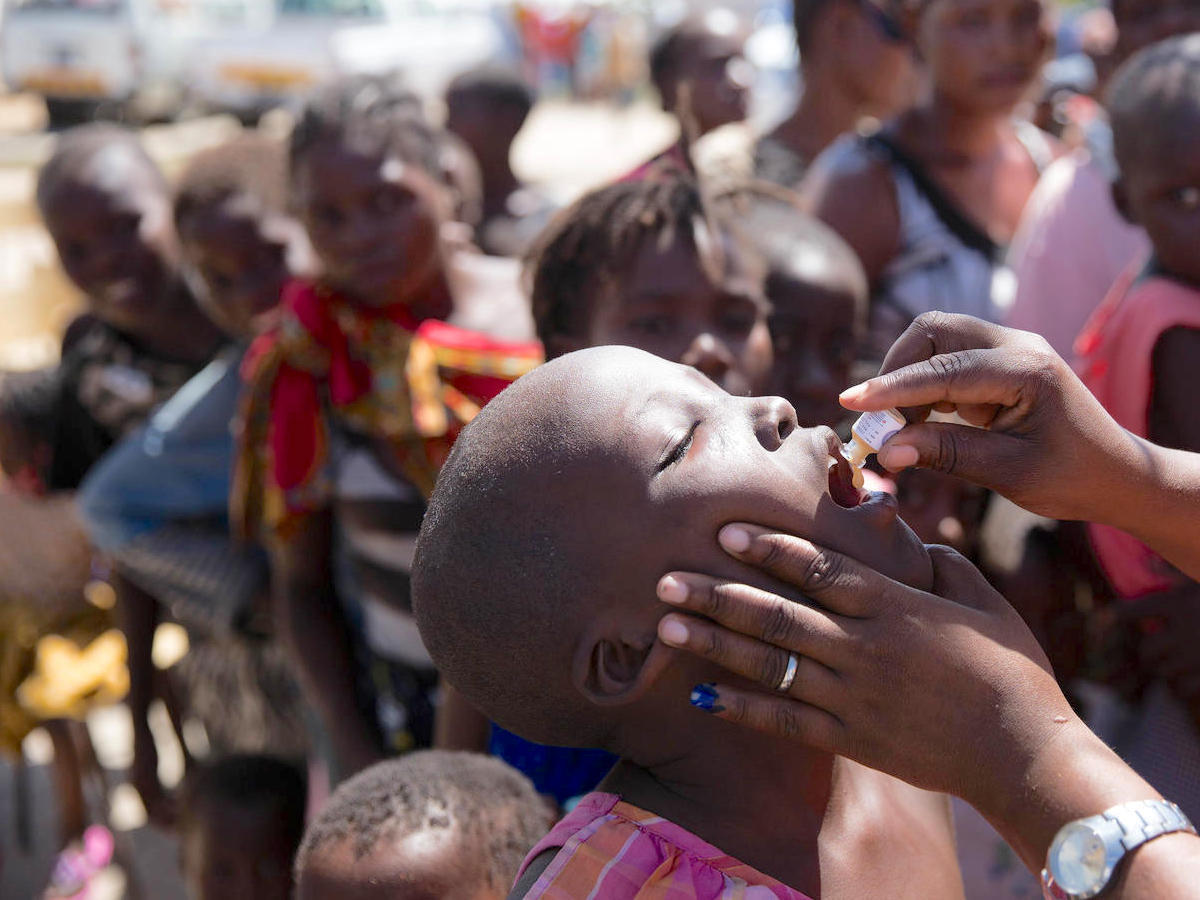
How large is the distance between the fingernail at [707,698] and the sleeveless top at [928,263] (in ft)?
5.66

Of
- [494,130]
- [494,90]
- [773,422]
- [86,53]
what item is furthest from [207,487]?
[86,53]

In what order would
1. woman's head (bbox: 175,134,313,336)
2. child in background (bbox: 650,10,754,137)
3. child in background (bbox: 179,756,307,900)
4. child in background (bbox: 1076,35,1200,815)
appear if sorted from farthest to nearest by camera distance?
1. child in background (bbox: 650,10,754,137)
2. woman's head (bbox: 175,134,313,336)
3. child in background (bbox: 179,756,307,900)
4. child in background (bbox: 1076,35,1200,815)

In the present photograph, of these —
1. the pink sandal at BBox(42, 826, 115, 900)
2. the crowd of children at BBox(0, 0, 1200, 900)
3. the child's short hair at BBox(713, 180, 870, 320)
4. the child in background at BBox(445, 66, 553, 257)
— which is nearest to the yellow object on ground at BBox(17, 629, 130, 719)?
the crowd of children at BBox(0, 0, 1200, 900)

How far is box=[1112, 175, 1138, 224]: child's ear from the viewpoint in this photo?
2.65m

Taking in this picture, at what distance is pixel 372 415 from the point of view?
2.69 m

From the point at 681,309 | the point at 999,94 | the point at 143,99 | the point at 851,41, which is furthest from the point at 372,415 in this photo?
the point at 143,99

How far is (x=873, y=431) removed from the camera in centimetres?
144

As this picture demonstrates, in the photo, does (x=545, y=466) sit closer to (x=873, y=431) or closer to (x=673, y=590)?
(x=673, y=590)

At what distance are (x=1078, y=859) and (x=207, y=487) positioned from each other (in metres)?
2.52

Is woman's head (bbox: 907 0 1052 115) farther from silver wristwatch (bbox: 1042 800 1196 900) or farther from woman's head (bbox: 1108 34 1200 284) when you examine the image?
silver wristwatch (bbox: 1042 800 1196 900)

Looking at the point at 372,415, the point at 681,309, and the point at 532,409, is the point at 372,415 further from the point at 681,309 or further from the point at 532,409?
the point at 532,409

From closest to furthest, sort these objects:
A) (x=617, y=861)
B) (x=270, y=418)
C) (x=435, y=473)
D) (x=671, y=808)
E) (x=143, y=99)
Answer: (x=617, y=861) → (x=671, y=808) → (x=435, y=473) → (x=270, y=418) → (x=143, y=99)

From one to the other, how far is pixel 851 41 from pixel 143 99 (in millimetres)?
14412

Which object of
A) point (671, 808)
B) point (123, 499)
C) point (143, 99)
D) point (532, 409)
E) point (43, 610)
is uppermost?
point (532, 409)
